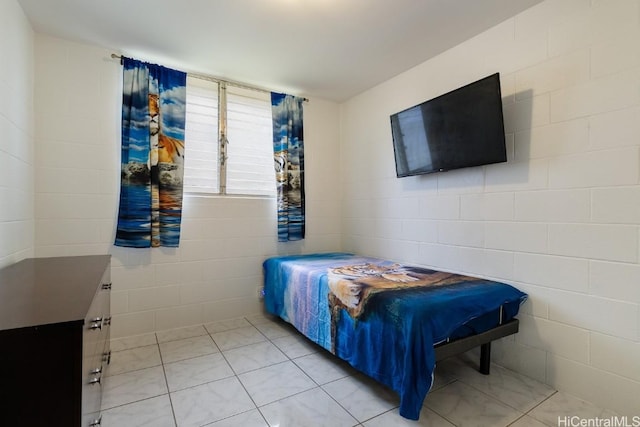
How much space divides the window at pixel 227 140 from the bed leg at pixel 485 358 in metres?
2.31

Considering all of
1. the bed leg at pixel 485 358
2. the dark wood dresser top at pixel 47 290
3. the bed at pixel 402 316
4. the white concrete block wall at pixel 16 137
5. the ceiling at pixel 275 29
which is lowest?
the bed leg at pixel 485 358

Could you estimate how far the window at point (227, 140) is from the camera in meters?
2.93

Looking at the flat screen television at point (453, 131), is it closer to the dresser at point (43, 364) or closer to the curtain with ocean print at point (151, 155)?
the curtain with ocean print at point (151, 155)

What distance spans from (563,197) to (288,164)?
7.73 ft

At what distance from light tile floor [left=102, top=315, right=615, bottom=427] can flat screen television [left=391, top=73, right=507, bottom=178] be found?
1445mm

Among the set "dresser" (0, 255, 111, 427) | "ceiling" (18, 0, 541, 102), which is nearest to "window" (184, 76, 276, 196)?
"ceiling" (18, 0, 541, 102)

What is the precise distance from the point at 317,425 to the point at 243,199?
214 centimetres

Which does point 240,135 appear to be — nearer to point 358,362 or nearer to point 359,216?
point 359,216

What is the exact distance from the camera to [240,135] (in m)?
3.15

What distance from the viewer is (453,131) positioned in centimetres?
229

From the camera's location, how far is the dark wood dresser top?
91cm

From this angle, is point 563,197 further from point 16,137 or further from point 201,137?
point 16,137

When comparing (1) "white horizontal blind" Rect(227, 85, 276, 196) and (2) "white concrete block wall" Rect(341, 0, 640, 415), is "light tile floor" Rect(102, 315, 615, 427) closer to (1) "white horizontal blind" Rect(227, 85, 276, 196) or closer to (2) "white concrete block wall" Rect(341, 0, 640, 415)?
(2) "white concrete block wall" Rect(341, 0, 640, 415)

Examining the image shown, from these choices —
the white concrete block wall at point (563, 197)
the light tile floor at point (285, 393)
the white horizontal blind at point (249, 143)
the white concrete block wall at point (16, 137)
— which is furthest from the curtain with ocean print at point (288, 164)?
the white concrete block wall at point (16, 137)
